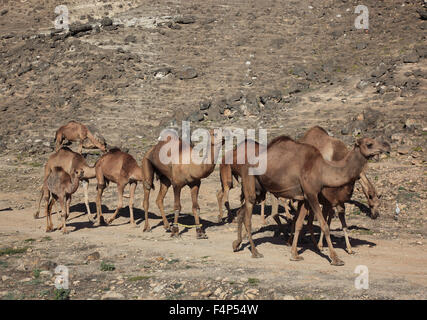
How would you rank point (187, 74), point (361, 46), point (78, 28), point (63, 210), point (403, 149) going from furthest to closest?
point (78, 28) → point (361, 46) → point (187, 74) → point (403, 149) → point (63, 210)

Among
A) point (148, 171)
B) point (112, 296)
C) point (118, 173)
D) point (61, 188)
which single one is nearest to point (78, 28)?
point (118, 173)

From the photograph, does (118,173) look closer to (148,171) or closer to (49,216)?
(148,171)

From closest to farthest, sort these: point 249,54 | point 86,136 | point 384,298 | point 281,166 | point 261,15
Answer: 1. point 384,298
2. point 281,166
3. point 86,136
4. point 249,54
5. point 261,15

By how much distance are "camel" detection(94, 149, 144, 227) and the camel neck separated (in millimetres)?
7173

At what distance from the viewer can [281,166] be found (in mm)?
12508

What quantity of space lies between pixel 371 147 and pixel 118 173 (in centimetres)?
914

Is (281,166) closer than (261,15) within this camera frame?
Yes

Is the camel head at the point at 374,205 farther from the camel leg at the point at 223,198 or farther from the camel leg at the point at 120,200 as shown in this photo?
the camel leg at the point at 120,200

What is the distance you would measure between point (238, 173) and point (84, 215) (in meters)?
6.23

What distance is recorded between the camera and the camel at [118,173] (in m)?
17.8

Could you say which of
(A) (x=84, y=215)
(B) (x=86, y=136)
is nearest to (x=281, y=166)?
(A) (x=84, y=215)

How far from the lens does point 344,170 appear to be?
1184 centimetres

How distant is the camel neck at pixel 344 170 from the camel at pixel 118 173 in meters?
7.17
